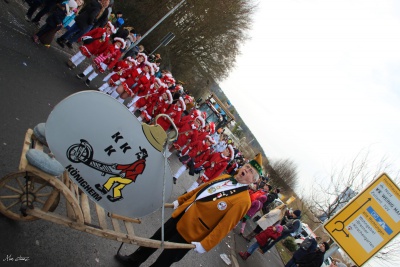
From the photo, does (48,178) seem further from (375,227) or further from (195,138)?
(195,138)

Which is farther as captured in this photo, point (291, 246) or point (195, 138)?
point (291, 246)

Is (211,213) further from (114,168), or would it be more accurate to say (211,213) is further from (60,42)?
(60,42)

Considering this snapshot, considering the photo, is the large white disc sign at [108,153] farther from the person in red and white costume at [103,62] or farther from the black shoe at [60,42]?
the black shoe at [60,42]

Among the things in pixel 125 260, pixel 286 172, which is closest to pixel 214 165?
pixel 125 260

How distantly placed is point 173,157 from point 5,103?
7.67 meters

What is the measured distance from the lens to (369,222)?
20.8 ft

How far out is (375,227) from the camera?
624 centimetres

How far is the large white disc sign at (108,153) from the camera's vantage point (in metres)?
2.83

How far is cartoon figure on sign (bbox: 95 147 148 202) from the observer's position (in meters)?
3.13

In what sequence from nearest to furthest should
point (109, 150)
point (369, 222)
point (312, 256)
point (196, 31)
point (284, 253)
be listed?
1. point (109, 150)
2. point (369, 222)
3. point (312, 256)
4. point (284, 253)
5. point (196, 31)

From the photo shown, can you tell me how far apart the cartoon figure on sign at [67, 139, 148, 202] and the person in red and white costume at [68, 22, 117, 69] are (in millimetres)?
7213

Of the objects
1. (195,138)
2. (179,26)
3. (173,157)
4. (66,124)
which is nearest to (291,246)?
(173,157)

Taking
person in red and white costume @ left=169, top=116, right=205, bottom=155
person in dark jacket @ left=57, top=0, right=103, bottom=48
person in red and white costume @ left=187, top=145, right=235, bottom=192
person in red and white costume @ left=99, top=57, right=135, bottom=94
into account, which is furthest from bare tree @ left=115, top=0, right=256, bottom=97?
person in red and white costume @ left=187, top=145, right=235, bottom=192

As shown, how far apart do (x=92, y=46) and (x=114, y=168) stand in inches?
295
